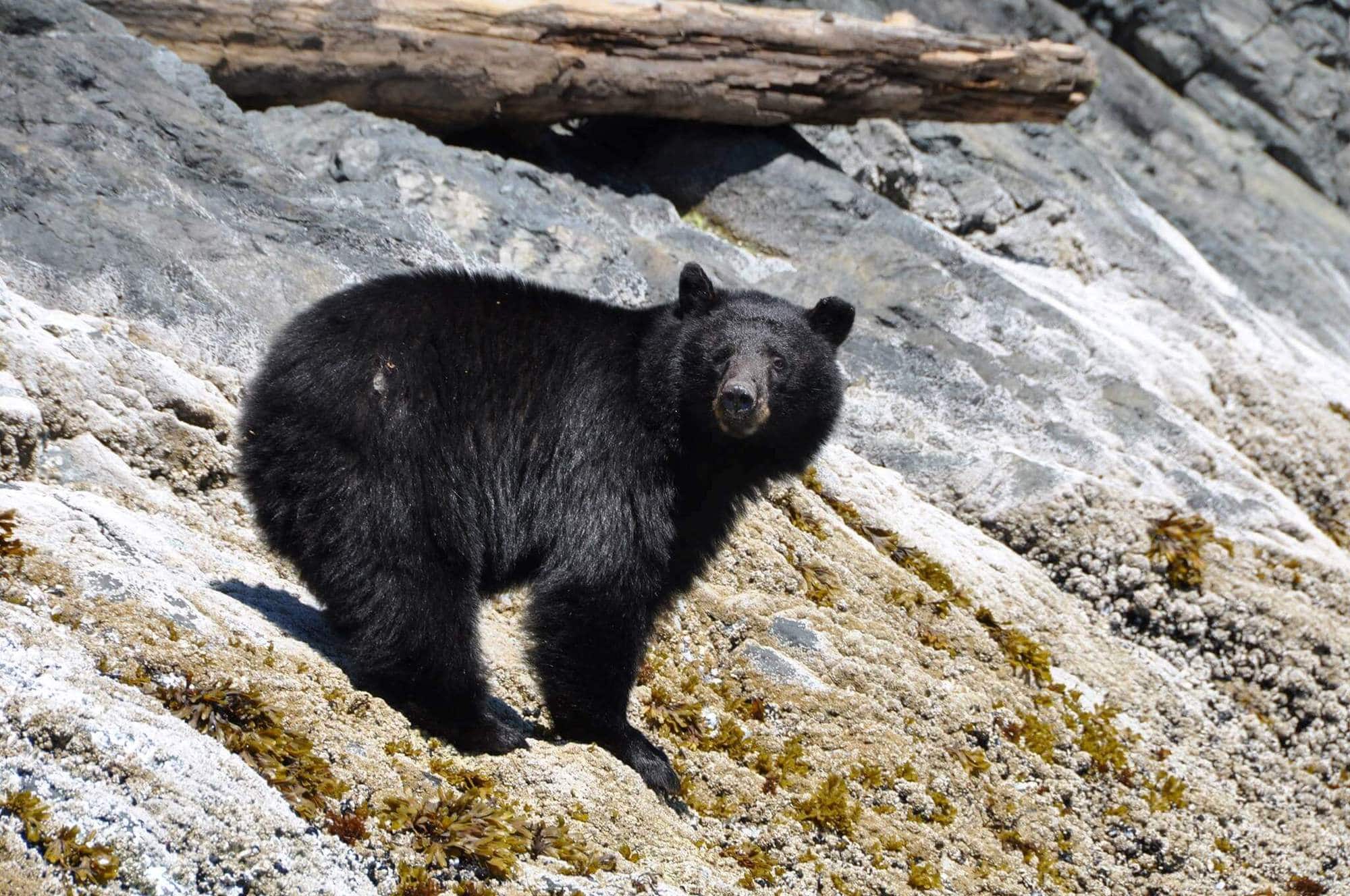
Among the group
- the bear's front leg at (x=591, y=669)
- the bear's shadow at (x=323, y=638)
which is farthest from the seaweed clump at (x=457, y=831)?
the bear's front leg at (x=591, y=669)

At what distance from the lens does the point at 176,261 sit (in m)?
7.16

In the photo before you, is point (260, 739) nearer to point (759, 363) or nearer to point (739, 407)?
point (739, 407)

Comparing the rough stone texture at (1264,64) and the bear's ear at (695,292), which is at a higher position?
the rough stone texture at (1264,64)

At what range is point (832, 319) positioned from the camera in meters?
7.11

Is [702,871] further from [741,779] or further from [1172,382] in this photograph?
[1172,382]

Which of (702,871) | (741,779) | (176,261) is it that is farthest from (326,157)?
(702,871)

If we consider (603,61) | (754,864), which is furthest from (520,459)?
(603,61)

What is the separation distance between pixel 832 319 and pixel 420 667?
315cm

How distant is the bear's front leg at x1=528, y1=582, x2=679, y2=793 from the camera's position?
19.1 ft

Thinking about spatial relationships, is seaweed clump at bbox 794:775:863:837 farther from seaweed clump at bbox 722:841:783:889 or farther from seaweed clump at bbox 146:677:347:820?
seaweed clump at bbox 146:677:347:820

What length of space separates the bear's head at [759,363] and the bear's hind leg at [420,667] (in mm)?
1796

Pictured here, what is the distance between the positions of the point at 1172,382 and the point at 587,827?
7230 mm

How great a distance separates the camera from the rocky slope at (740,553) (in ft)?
14.2

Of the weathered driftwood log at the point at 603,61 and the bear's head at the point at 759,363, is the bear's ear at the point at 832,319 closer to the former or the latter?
the bear's head at the point at 759,363
